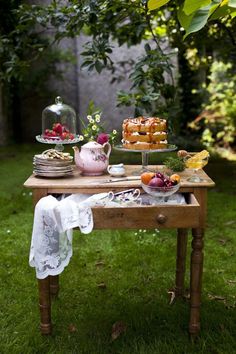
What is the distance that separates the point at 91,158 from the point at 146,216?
18.9 inches

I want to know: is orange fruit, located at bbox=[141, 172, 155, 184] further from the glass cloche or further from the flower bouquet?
the glass cloche

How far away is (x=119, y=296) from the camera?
2.70 metres

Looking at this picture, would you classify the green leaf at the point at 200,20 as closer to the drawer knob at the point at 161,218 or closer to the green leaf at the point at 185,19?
the green leaf at the point at 185,19

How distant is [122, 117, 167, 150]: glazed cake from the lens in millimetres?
2367

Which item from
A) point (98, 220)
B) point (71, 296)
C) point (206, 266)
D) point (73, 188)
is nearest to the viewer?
point (98, 220)

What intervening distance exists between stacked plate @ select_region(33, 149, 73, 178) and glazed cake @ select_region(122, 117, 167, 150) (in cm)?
35

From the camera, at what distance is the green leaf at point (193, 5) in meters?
0.86

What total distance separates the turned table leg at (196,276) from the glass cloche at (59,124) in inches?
34.1

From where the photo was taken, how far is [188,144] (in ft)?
22.8

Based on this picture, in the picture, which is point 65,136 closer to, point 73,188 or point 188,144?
point 73,188

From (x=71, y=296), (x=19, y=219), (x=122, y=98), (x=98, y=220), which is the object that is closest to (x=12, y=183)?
(x=19, y=219)

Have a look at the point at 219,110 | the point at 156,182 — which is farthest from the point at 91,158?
the point at 219,110

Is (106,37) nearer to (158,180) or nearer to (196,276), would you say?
(158,180)

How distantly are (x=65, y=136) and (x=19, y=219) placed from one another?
1810mm
